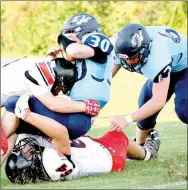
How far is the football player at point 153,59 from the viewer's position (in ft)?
16.5

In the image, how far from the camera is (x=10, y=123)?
4793 millimetres

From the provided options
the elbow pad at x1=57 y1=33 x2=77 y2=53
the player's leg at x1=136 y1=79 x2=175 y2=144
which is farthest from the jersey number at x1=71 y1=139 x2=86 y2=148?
the player's leg at x1=136 y1=79 x2=175 y2=144

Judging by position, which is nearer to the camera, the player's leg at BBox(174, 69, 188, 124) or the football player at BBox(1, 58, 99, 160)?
the football player at BBox(1, 58, 99, 160)

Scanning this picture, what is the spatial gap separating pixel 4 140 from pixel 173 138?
2327 millimetres

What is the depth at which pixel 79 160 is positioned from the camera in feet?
16.0

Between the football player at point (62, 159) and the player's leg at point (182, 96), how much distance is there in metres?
0.48

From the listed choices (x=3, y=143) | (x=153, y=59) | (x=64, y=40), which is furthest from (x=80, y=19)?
(x=3, y=143)

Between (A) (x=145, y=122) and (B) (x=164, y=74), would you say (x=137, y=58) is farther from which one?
(A) (x=145, y=122)

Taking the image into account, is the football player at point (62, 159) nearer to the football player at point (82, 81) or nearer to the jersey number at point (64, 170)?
the jersey number at point (64, 170)

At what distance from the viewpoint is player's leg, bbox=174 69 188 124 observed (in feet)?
17.5

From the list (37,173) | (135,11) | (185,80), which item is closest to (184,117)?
(185,80)

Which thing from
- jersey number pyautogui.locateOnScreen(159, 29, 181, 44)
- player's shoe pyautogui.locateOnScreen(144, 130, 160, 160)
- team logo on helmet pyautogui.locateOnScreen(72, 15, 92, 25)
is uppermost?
team logo on helmet pyautogui.locateOnScreen(72, 15, 92, 25)

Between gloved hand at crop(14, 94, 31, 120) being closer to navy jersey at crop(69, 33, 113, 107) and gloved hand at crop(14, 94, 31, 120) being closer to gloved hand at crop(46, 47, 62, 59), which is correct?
navy jersey at crop(69, 33, 113, 107)

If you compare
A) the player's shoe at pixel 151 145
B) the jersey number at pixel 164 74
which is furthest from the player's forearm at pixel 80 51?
the player's shoe at pixel 151 145
